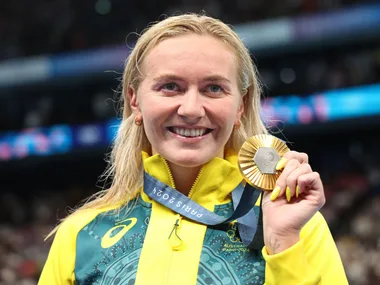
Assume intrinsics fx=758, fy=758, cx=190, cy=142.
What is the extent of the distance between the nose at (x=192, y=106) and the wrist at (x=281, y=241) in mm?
332

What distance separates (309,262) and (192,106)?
444 mm

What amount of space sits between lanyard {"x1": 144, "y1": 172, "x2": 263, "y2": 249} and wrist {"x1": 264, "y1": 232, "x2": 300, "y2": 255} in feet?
0.29

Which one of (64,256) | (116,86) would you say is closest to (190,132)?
(64,256)

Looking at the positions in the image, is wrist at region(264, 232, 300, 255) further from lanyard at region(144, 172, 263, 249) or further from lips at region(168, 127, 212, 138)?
lips at region(168, 127, 212, 138)

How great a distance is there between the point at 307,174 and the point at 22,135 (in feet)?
29.5

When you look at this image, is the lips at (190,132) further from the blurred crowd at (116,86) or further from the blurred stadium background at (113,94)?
the blurred crowd at (116,86)

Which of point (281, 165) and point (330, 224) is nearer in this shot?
point (281, 165)

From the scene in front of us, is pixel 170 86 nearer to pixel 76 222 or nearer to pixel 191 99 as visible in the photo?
pixel 191 99

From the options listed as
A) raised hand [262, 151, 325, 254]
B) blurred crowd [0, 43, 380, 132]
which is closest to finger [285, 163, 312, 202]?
raised hand [262, 151, 325, 254]

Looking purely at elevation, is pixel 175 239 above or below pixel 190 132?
below

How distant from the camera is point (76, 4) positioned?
11164mm

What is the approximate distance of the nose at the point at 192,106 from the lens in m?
1.77

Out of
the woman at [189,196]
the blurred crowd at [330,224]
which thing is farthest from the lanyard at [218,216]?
the blurred crowd at [330,224]

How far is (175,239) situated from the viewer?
181 centimetres
